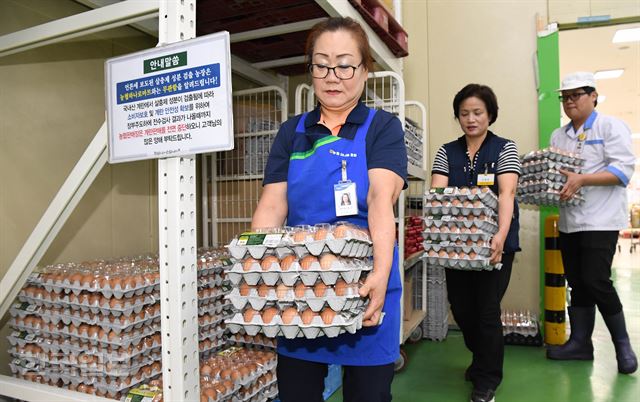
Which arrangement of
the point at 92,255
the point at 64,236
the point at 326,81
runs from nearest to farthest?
1. the point at 326,81
2. the point at 64,236
3. the point at 92,255

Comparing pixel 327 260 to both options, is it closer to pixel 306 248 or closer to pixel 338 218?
pixel 306 248

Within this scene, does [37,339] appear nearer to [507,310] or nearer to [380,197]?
[380,197]

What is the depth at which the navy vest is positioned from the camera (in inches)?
114

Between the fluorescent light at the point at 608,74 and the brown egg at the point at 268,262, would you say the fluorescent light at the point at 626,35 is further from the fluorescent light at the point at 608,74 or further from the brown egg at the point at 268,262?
the brown egg at the point at 268,262

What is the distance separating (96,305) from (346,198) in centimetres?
143

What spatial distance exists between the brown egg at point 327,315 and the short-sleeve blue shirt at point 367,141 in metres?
0.50

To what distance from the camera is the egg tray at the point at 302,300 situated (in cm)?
127

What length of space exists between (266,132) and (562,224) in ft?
8.54

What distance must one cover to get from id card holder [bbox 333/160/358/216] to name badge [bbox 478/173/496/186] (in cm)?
170

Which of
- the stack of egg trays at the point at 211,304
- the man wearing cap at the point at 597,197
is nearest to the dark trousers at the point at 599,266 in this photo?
the man wearing cap at the point at 597,197

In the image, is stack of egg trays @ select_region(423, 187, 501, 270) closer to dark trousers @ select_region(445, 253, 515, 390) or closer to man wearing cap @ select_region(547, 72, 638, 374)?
dark trousers @ select_region(445, 253, 515, 390)

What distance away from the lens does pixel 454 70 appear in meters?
4.96

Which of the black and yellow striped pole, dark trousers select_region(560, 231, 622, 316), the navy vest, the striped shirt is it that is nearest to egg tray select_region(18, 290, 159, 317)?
the navy vest

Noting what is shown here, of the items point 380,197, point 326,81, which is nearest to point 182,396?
point 380,197
